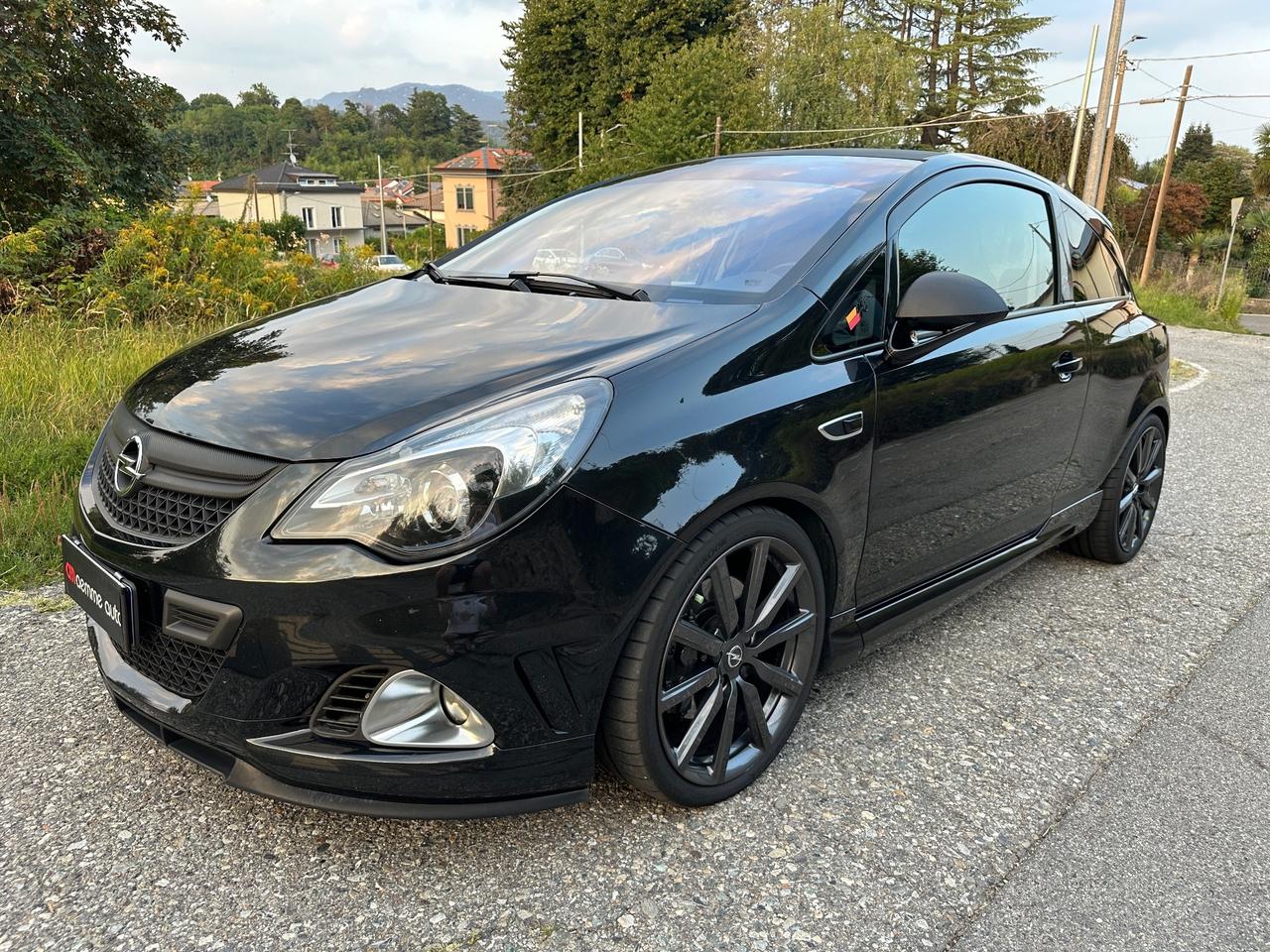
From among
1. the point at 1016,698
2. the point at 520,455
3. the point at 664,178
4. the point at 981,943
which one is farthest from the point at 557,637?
the point at 664,178

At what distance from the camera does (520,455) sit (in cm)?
194

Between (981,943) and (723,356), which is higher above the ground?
(723,356)

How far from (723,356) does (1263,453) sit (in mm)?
6174

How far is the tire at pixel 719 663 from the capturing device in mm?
2102

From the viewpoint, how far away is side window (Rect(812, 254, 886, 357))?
8.29 feet

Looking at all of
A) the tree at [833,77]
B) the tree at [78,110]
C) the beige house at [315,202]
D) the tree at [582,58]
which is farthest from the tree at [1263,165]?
the beige house at [315,202]

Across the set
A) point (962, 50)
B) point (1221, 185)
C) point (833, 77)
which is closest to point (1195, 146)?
point (1221, 185)

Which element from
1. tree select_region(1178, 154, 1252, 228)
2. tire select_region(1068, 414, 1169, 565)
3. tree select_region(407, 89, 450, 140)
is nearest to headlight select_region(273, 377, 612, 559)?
tire select_region(1068, 414, 1169, 565)

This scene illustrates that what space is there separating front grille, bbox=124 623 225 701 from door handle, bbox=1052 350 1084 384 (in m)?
2.82

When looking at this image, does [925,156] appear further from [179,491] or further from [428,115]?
[428,115]

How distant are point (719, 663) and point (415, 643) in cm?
79

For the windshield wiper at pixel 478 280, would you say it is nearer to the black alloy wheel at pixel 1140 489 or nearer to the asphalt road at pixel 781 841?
the asphalt road at pixel 781 841

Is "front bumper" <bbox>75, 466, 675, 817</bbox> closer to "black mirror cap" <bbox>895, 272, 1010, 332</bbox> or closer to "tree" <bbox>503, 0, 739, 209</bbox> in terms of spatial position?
"black mirror cap" <bbox>895, 272, 1010, 332</bbox>

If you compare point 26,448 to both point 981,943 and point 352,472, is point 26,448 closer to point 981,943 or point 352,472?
point 352,472
